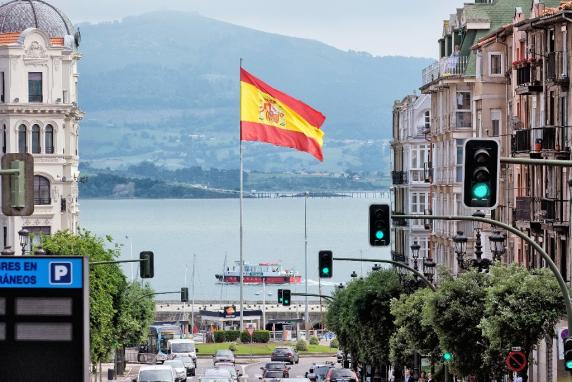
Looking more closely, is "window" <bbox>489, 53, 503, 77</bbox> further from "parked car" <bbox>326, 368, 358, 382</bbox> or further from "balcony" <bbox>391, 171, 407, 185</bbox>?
"balcony" <bbox>391, 171, 407, 185</bbox>

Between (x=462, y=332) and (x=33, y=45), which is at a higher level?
(x=33, y=45)

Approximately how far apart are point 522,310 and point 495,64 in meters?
28.7

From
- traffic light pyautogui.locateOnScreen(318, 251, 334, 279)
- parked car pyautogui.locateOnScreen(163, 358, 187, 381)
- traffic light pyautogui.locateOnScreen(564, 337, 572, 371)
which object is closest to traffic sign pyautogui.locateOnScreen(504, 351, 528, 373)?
traffic light pyautogui.locateOnScreen(564, 337, 572, 371)

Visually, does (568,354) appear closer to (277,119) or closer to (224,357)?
(277,119)

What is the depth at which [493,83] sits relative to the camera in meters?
81.0

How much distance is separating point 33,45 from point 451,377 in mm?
51349

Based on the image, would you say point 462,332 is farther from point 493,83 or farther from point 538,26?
point 493,83

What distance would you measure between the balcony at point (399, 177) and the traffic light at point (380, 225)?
2815 inches

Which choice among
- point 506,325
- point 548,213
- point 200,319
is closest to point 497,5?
point 548,213

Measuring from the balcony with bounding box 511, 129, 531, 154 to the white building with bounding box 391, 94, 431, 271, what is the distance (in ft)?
119

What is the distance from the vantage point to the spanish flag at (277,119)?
3410 inches

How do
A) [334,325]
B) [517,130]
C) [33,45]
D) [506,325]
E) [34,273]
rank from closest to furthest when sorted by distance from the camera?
1. [34,273]
2. [506,325]
3. [517,130]
4. [334,325]
5. [33,45]

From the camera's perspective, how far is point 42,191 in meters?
114

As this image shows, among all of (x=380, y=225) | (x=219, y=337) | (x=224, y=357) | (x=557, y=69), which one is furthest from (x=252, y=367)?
(x=380, y=225)
